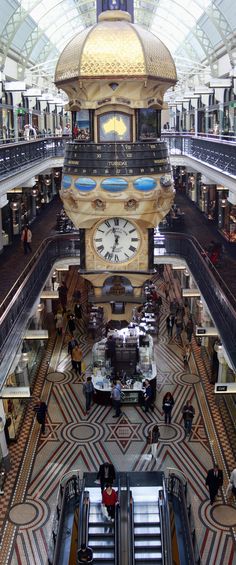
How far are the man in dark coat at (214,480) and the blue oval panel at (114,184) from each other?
606 centimetres

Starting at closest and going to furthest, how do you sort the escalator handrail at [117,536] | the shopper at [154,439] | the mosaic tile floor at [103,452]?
the escalator handrail at [117,536] → the mosaic tile floor at [103,452] → the shopper at [154,439]

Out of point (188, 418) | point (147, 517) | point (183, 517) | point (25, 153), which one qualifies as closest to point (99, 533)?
point (147, 517)

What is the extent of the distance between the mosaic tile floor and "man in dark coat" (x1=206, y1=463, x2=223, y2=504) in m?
0.33

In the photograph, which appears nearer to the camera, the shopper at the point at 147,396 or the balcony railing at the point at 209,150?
the shopper at the point at 147,396

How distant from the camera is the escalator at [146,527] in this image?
9.96 m

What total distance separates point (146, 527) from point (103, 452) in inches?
144

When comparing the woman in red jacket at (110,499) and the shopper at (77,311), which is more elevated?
the shopper at (77,311)

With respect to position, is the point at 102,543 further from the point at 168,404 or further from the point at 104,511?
the point at 168,404

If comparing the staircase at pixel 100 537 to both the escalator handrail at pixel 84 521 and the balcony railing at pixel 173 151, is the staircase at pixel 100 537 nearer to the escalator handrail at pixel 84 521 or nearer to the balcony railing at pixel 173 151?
the escalator handrail at pixel 84 521

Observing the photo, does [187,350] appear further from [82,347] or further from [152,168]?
[152,168]

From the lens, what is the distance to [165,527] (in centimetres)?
1016

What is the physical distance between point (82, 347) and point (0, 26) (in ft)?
43.9

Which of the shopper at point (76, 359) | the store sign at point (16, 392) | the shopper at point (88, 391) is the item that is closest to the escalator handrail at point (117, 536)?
the store sign at point (16, 392)

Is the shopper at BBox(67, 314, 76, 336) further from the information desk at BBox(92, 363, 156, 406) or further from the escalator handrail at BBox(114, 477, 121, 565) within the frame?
the escalator handrail at BBox(114, 477, 121, 565)
